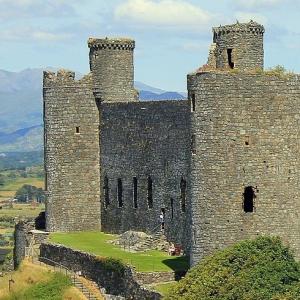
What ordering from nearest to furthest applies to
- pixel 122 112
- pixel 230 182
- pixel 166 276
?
pixel 230 182
pixel 166 276
pixel 122 112

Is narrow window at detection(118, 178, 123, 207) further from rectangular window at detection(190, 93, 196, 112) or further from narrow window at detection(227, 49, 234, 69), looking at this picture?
rectangular window at detection(190, 93, 196, 112)

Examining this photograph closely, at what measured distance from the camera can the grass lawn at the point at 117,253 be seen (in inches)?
1860

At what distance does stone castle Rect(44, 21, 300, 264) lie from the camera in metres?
41.4

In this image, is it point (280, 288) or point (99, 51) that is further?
point (99, 51)

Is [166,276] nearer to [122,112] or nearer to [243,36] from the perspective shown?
[243,36]

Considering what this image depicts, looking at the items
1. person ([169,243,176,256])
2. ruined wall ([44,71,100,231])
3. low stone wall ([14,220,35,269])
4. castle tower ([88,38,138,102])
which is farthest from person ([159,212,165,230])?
low stone wall ([14,220,35,269])

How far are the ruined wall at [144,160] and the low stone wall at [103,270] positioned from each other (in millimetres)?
3980

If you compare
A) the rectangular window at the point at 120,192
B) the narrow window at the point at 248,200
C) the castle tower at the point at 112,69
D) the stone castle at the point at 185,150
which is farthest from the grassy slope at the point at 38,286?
the castle tower at the point at 112,69

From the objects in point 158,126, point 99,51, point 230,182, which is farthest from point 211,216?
point 99,51

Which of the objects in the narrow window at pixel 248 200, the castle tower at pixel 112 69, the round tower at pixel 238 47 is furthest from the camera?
the castle tower at pixel 112 69

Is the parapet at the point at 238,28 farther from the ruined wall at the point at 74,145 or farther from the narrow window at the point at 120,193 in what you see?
the ruined wall at the point at 74,145

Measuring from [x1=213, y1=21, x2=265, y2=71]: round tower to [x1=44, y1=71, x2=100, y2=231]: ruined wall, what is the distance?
43.1 feet

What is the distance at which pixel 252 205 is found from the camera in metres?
41.6

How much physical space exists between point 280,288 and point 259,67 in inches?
493
